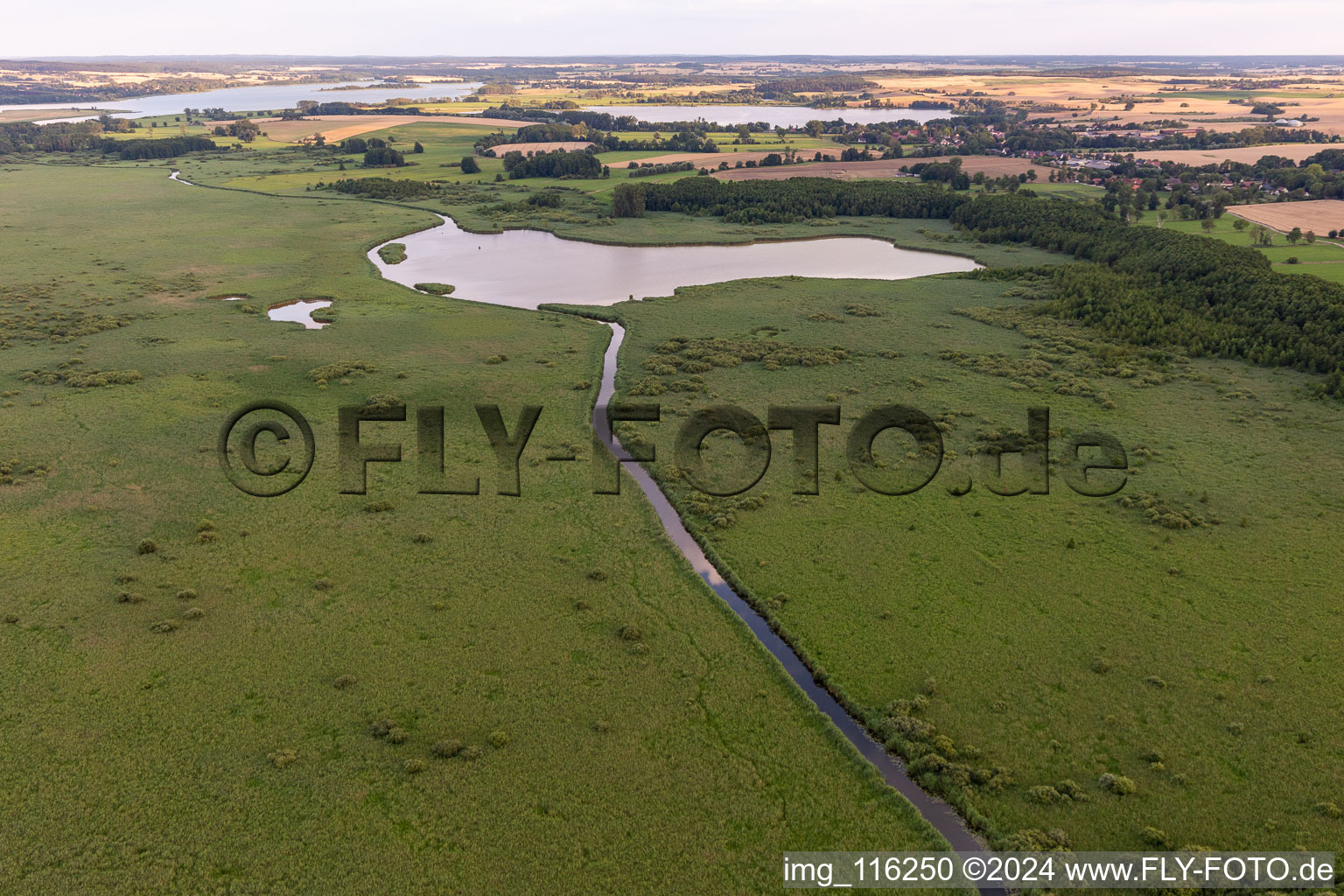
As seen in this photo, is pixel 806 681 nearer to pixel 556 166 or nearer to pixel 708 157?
pixel 556 166

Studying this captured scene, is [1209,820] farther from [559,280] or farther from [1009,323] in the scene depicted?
[559,280]

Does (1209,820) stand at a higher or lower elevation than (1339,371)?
lower

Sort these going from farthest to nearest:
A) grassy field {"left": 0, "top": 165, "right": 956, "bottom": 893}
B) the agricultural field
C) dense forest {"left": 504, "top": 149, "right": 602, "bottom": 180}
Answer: dense forest {"left": 504, "top": 149, "right": 602, "bottom": 180} < the agricultural field < grassy field {"left": 0, "top": 165, "right": 956, "bottom": 893}

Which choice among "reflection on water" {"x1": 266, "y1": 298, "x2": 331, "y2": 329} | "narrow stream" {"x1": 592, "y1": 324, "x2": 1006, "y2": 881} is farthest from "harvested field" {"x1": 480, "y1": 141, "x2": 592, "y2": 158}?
"narrow stream" {"x1": 592, "y1": 324, "x2": 1006, "y2": 881}

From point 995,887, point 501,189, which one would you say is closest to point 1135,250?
point 995,887

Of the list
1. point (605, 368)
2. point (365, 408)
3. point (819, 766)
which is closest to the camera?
point (819, 766)

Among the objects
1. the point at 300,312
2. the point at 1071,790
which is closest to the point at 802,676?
the point at 1071,790

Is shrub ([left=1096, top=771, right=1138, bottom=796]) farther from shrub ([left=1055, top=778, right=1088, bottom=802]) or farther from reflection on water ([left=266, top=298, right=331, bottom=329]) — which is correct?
reflection on water ([left=266, top=298, right=331, bottom=329])
